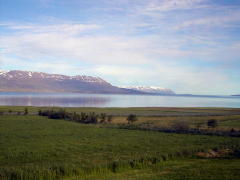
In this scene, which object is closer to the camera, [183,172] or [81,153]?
[183,172]

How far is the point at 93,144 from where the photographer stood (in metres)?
23.9

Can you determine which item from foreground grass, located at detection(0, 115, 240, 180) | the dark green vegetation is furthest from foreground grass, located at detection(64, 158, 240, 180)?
foreground grass, located at detection(0, 115, 240, 180)

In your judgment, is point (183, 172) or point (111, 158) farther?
point (111, 158)

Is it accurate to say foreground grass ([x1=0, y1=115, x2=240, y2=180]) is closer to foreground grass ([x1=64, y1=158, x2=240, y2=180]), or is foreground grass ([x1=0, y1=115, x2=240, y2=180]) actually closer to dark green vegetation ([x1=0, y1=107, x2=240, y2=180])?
dark green vegetation ([x1=0, y1=107, x2=240, y2=180])

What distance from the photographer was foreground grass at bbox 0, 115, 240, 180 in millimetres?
14867

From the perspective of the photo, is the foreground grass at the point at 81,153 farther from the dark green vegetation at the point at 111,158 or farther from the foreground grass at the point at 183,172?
the foreground grass at the point at 183,172

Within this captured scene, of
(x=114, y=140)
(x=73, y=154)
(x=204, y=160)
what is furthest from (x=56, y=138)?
(x=204, y=160)

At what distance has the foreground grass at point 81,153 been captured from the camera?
1487 cm

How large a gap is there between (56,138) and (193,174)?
1548cm

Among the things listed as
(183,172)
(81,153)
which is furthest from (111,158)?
(183,172)

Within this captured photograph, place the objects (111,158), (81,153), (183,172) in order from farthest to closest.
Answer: (81,153), (111,158), (183,172)

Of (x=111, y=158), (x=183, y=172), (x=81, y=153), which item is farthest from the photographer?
(x=81, y=153)

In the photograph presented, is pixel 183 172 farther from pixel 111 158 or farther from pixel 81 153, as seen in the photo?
pixel 81 153

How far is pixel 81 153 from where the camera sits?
20250 millimetres
